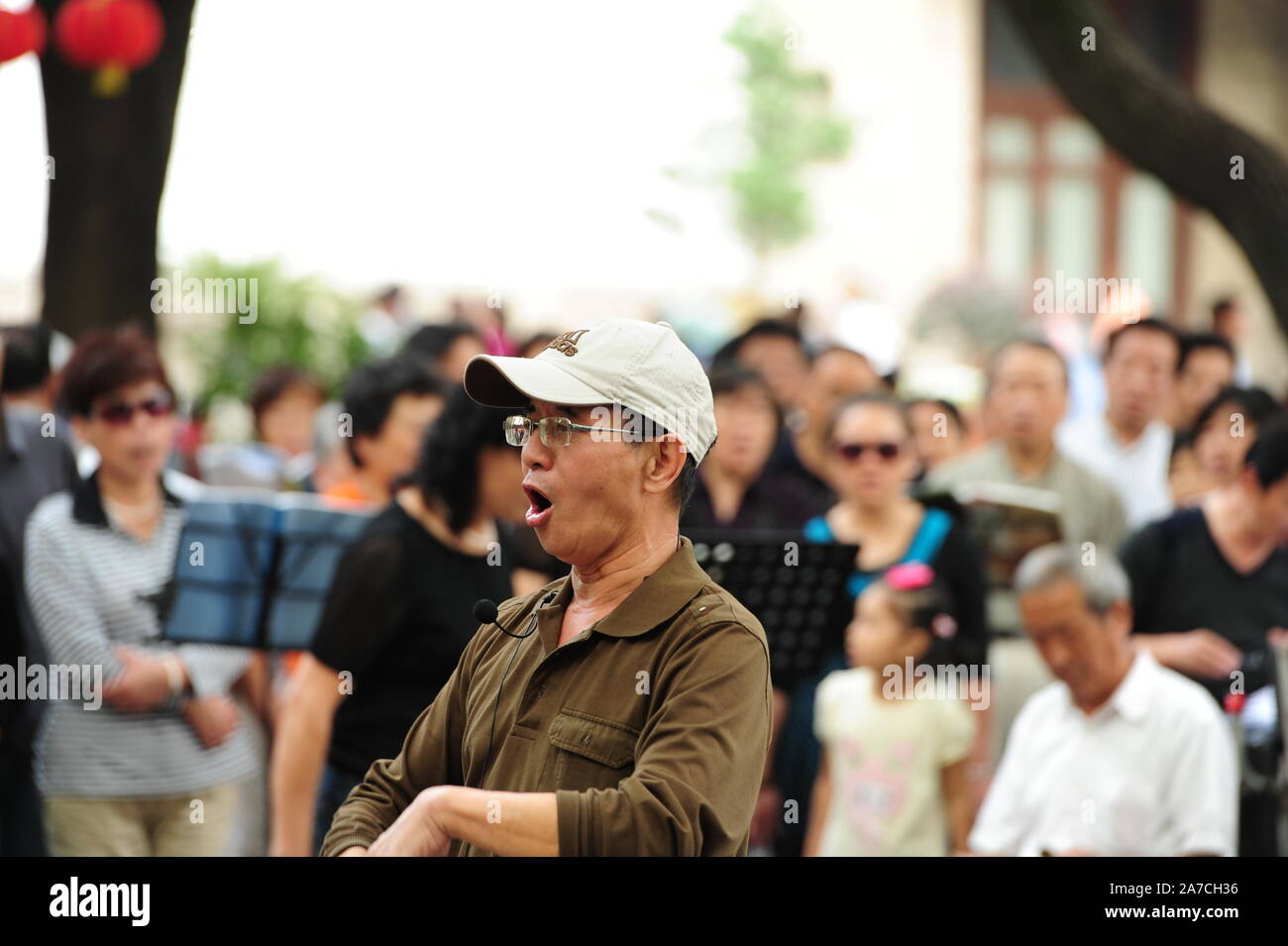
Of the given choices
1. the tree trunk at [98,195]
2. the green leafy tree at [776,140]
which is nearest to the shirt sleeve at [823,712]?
the tree trunk at [98,195]

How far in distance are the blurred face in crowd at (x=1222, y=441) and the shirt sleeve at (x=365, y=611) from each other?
358 cm

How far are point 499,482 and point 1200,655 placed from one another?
2.53 meters

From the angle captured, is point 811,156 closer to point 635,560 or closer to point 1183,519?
point 1183,519

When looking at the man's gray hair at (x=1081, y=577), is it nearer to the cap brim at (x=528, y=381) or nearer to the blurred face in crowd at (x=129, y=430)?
the blurred face in crowd at (x=129, y=430)

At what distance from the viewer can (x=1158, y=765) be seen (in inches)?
187

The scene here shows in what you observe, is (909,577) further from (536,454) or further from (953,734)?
(536,454)

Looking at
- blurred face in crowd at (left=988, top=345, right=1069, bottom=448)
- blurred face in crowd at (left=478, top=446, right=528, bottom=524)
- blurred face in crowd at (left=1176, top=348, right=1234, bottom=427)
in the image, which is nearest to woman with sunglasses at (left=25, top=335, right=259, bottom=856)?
blurred face in crowd at (left=478, top=446, right=528, bottom=524)

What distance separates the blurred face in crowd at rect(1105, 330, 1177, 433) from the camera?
7.77 meters

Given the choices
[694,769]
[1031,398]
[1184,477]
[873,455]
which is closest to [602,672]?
[694,769]

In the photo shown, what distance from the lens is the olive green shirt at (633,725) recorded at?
2.27 m

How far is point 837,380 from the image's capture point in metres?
8.13

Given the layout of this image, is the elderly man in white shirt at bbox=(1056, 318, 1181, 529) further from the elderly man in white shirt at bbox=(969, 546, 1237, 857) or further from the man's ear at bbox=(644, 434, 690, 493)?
the man's ear at bbox=(644, 434, 690, 493)
